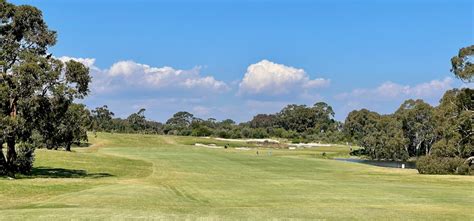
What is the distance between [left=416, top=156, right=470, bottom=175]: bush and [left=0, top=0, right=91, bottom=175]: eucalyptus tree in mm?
43394

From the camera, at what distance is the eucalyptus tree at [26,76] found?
124 feet

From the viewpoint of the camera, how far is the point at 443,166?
65.1m

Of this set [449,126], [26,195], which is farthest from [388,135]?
[26,195]

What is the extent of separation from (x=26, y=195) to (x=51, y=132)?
46.0 ft

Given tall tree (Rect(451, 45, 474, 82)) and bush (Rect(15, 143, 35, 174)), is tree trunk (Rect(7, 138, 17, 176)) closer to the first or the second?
bush (Rect(15, 143, 35, 174))

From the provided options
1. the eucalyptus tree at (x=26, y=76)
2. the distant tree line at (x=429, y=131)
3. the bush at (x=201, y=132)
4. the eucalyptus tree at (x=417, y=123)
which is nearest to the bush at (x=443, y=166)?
the distant tree line at (x=429, y=131)

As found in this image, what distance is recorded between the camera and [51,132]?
4366cm

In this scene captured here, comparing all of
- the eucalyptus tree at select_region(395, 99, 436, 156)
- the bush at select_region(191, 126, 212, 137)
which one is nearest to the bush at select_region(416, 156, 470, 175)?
the eucalyptus tree at select_region(395, 99, 436, 156)

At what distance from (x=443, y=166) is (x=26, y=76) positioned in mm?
49972

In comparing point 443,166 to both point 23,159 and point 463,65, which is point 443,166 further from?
point 23,159

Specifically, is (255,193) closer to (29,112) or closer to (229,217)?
(229,217)

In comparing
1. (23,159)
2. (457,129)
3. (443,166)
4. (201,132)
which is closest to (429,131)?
(457,129)

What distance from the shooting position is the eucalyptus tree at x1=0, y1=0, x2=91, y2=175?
124 ft

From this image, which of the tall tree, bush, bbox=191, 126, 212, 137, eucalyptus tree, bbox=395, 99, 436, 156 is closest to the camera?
the tall tree
